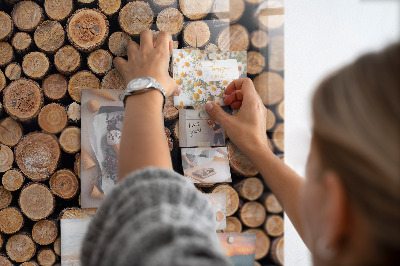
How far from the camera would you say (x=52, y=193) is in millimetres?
906

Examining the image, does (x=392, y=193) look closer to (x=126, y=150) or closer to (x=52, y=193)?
(x=126, y=150)

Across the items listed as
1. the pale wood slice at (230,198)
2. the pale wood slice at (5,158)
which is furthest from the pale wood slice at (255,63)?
the pale wood slice at (5,158)

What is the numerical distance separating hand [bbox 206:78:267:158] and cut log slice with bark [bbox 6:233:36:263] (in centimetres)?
66

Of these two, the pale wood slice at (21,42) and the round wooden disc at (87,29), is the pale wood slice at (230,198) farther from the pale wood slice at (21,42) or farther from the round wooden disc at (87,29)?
the pale wood slice at (21,42)

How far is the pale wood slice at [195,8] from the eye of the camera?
0.97 m

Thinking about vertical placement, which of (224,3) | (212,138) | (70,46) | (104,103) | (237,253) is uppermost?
(224,3)

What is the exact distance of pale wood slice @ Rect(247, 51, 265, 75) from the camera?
1033 mm

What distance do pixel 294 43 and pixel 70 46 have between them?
0.71 metres

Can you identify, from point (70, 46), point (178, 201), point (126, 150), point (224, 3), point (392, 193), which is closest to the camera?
point (392, 193)

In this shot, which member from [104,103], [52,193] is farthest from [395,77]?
[52,193]

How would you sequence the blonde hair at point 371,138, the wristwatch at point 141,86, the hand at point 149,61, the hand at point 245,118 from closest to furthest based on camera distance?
the blonde hair at point 371,138, the wristwatch at point 141,86, the hand at point 149,61, the hand at point 245,118

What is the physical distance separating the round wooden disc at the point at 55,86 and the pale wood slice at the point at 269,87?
23.6 inches

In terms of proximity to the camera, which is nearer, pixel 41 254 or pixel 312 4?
pixel 41 254

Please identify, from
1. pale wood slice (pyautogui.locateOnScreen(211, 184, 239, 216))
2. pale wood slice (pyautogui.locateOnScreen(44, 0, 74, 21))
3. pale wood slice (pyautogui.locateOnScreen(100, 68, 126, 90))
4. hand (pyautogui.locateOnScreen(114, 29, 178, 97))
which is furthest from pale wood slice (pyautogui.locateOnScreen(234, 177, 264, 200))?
pale wood slice (pyautogui.locateOnScreen(44, 0, 74, 21))
